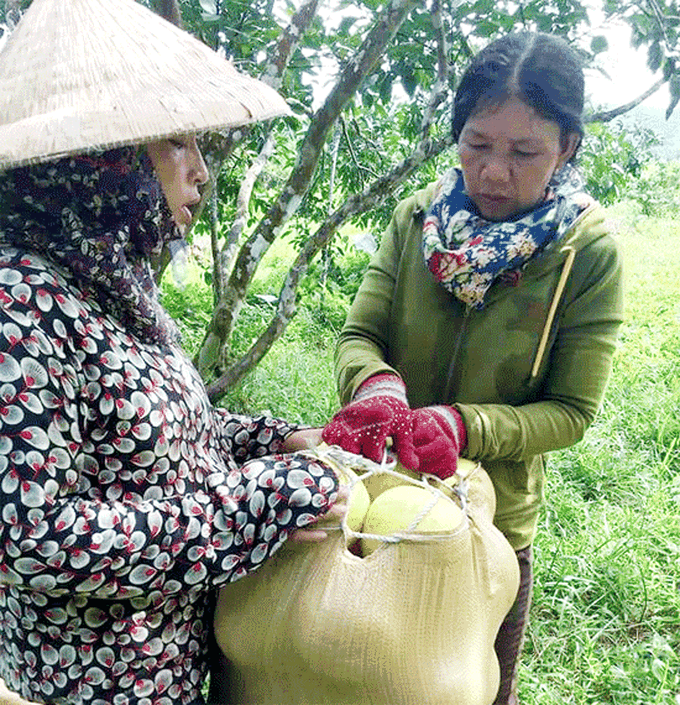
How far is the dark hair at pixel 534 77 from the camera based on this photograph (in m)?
1.27

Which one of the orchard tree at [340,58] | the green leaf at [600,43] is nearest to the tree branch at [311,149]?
the orchard tree at [340,58]

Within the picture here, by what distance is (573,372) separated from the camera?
4.41ft

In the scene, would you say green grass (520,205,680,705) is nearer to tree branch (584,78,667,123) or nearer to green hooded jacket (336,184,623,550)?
green hooded jacket (336,184,623,550)

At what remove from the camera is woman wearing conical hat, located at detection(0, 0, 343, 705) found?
2.86 feet

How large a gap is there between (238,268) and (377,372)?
1.46 metres

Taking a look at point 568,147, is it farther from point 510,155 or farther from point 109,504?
point 109,504

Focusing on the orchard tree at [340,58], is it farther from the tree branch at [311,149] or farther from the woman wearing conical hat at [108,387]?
the woman wearing conical hat at [108,387]

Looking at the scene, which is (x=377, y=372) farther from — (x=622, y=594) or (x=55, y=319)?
(x=622, y=594)

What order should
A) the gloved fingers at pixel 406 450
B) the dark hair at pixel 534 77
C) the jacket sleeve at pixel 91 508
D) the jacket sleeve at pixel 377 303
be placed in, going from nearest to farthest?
the jacket sleeve at pixel 91 508 → the gloved fingers at pixel 406 450 → the dark hair at pixel 534 77 → the jacket sleeve at pixel 377 303

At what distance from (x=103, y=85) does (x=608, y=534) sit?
2.72 meters

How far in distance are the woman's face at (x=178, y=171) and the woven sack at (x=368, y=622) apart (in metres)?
0.56

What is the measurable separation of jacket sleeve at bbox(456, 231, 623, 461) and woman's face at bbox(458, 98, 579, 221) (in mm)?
170

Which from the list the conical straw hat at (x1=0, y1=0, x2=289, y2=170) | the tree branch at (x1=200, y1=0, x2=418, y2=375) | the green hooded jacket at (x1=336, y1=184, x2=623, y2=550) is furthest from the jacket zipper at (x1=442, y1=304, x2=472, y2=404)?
the tree branch at (x1=200, y1=0, x2=418, y2=375)

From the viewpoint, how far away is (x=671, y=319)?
5.86 metres
